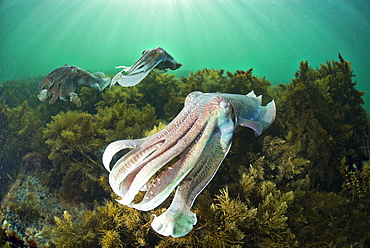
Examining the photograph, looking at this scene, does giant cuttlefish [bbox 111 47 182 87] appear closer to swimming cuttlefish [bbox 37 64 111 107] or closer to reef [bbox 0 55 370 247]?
reef [bbox 0 55 370 247]

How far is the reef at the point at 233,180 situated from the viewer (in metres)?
2.05

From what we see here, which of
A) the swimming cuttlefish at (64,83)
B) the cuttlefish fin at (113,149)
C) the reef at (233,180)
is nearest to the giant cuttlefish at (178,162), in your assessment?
the cuttlefish fin at (113,149)

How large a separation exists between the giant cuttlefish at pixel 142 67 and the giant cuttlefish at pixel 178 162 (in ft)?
8.73

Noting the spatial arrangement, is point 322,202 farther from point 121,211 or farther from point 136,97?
point 136,97

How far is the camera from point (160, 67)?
5.17 metres

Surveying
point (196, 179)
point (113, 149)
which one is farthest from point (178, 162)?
point (113, 149)

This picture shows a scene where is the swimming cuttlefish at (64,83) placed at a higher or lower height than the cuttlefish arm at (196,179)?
lower

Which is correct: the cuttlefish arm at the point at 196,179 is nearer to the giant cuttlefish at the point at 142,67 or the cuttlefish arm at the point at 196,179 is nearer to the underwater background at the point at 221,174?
the underwater background at the point at 221,174

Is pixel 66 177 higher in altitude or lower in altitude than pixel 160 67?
lower

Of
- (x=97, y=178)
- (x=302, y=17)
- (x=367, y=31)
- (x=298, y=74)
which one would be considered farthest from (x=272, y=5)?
(x=97, y=178)

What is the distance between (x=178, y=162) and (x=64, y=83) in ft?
15.9

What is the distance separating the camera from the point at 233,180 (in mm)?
2684

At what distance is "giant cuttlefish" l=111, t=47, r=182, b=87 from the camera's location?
4281 mm

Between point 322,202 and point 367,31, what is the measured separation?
55.3m
